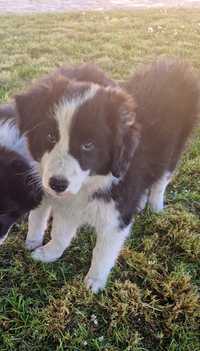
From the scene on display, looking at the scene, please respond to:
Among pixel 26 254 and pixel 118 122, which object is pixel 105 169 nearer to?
pixel 118 122

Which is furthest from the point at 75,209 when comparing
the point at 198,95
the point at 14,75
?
the point at 14,75

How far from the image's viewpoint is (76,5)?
1284 centimetres

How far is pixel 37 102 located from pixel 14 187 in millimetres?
540

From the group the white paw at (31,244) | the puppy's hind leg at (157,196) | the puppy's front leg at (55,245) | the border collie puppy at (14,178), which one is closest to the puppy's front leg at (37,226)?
the white paw at (31,244)

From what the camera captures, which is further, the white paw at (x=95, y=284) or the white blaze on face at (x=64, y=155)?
the white paw at (x=95, y=284)

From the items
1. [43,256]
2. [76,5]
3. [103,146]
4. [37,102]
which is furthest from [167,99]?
[76,5]

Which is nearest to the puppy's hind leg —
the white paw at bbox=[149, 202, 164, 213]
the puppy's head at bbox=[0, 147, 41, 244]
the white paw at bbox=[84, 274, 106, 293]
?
the white paw at bbox=[149, 202, 164, 213]

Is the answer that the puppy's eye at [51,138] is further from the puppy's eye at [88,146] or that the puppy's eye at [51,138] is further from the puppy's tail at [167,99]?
the puppy's tail at [167,99]

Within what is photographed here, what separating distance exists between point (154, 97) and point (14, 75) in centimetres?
378

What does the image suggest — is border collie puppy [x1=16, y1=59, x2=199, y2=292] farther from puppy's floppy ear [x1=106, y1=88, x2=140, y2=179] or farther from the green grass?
the green grass

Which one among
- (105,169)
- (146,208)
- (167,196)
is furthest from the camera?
(167,196)

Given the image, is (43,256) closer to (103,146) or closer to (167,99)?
(103,146)

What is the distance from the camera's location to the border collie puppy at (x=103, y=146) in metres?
2.68

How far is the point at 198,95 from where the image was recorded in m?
4.04
